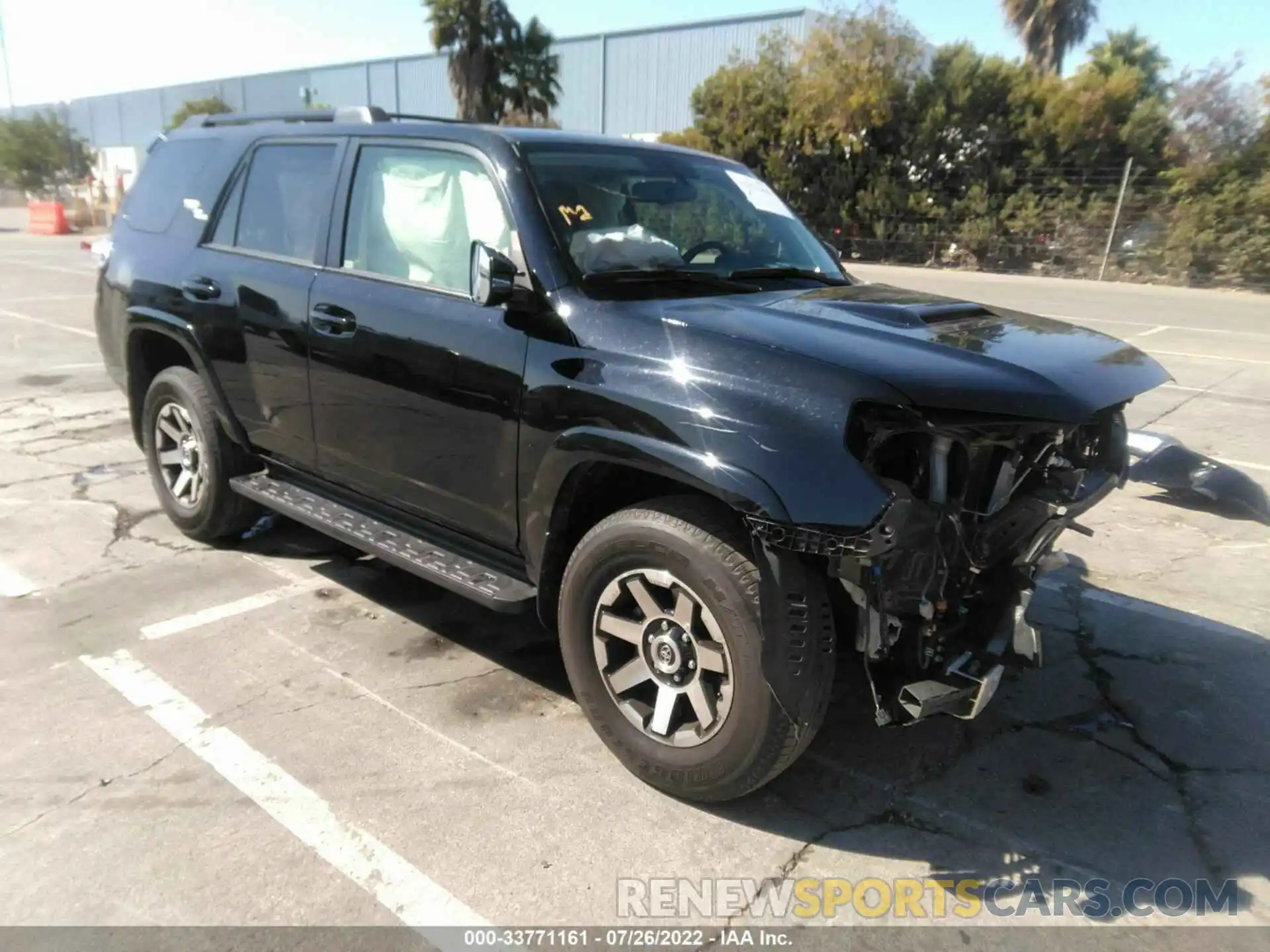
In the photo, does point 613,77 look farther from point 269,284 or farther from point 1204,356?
point 269,284

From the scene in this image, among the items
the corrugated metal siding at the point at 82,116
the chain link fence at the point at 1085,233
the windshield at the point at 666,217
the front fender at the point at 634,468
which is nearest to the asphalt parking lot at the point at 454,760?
the front fender at the point at 634,468

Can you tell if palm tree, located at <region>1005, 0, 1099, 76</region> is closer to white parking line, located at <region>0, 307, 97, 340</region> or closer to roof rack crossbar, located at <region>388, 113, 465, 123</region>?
white parking line, located at <region>0, 307, 97, 340</region>

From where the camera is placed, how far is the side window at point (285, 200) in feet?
12.8

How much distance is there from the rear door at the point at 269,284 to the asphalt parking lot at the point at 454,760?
0.87 m

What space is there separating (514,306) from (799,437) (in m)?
1.13

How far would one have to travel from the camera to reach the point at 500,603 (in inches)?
121

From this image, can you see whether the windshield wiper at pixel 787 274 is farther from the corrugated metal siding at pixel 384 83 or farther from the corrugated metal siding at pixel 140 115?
the corrugated metal siding at pixel 140 115

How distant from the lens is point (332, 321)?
143 inches

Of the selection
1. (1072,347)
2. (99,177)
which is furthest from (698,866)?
(99,177)

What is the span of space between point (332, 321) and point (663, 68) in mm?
40345

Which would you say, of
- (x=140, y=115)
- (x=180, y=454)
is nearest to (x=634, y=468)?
(x=180, y=454)

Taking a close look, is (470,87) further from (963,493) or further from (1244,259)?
(963,493)

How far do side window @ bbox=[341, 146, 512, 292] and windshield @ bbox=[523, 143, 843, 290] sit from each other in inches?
8.7

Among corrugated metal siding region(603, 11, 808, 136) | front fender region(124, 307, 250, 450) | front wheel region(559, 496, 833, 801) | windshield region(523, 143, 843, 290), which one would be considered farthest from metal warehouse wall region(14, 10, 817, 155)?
front wheel region(559, 496, 833, 801)
